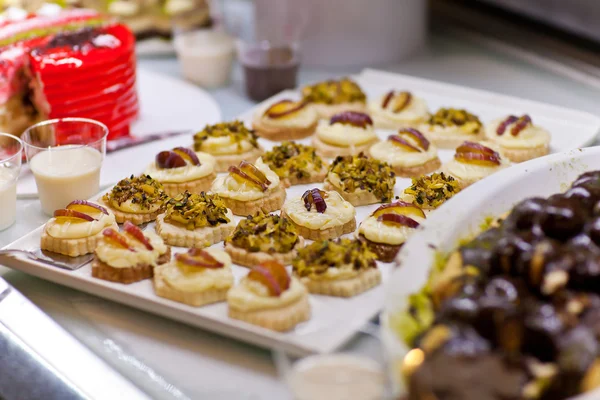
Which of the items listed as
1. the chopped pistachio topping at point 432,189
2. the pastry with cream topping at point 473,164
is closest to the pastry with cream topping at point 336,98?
the pastry with cream topping at point 473,164

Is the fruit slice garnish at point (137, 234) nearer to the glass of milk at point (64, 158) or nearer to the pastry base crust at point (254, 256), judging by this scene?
the pastry base crust at point (254, 256)

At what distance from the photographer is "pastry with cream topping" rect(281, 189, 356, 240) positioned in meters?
2.40

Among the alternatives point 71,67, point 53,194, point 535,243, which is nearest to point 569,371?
point 535,243

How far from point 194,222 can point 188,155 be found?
459mm

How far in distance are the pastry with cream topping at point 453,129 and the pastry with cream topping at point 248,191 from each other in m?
0.76

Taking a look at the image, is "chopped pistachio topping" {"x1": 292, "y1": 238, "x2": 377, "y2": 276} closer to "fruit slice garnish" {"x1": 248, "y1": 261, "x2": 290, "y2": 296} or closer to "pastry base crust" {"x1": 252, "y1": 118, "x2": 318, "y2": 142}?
"fruit slice garnish" {"x1": 248, "y1": 261, "x2": 290, "y2": 296}

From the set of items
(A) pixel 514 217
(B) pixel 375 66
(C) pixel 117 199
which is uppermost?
(A) pixel 514 217

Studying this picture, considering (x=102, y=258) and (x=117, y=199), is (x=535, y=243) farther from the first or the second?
(x=117, y=199)

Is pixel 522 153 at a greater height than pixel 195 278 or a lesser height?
lesser

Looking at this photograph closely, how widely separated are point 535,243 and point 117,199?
4.50 ft

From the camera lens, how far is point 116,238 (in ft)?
7.14

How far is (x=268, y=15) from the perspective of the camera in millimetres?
3934

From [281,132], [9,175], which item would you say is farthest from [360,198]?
[9,175]

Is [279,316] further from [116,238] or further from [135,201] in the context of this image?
[135,201]
